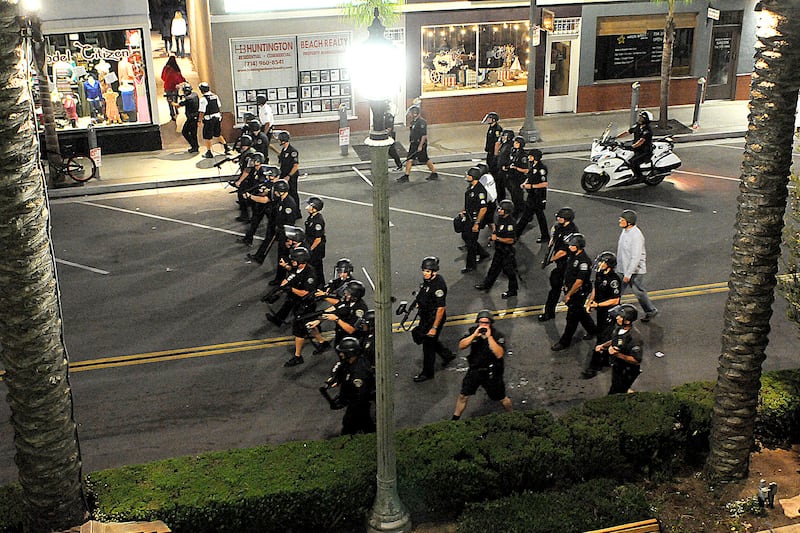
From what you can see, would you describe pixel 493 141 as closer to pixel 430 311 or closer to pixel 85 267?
pixel 430 311

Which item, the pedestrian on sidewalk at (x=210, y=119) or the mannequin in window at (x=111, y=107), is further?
the mannequin in window at (x=111, y=107)

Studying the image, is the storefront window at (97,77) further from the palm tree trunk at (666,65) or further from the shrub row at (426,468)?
the shrub row at (426,468)

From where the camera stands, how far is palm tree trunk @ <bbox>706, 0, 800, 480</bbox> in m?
8.63

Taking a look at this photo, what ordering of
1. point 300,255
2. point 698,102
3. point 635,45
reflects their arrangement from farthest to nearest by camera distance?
point 635,45 → point 698,102 → point 300,255

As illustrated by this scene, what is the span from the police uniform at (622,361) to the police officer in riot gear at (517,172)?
267 inches

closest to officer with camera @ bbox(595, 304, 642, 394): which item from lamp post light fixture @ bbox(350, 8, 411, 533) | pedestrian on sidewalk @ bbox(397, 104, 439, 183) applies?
lamp post light fixture @ bbox(350, 8, 411, 533)

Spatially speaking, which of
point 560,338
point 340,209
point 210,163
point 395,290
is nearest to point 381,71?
point 560,338

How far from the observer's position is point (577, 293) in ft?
42.0

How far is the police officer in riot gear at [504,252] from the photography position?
1422cm

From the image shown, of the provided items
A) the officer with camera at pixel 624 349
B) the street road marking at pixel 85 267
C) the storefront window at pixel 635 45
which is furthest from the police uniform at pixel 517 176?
the storefront window at pixel 635 45

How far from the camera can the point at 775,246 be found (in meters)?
8.92

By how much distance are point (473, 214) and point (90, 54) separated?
12490 millimetres

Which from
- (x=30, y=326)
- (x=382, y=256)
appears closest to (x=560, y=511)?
(x=382, y=256)

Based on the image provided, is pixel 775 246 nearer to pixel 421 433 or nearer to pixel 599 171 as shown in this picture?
pixel 421 433
